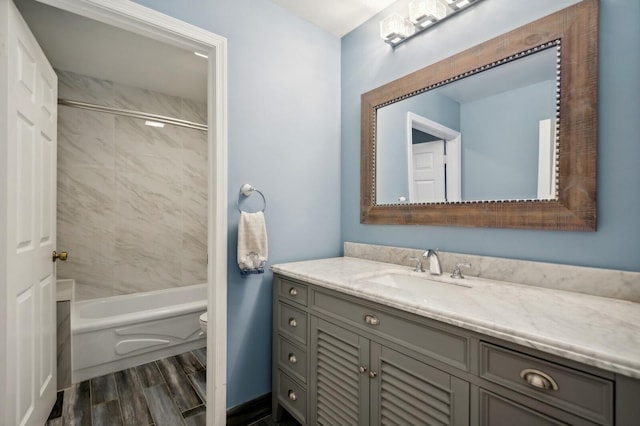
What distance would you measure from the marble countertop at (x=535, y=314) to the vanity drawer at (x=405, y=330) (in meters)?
0.06

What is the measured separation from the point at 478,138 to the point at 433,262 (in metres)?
0.65

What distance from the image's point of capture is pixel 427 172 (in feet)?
5.56

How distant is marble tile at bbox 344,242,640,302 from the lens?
1058 mm

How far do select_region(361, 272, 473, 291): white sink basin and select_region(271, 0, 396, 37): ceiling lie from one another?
5.42ft

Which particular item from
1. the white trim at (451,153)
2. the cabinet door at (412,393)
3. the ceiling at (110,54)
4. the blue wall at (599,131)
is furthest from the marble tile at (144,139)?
the cabinet door at (412,393)

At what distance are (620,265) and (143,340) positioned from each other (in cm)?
292

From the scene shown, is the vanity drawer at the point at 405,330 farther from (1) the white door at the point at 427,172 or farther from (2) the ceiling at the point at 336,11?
(2) the ceiling at the point at 336,11

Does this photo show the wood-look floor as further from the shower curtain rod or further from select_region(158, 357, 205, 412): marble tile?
the shower curtain rod

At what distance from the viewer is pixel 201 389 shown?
202 centimetres

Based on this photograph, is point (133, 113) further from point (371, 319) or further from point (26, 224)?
point (371, 319)

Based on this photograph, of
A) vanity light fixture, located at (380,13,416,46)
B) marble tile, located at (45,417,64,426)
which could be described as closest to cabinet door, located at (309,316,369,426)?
marble tile, located at (45,417,64,426)

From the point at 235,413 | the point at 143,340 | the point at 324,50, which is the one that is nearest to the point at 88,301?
the point at 143,340

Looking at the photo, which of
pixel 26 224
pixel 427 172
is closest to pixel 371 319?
pixel 427 172

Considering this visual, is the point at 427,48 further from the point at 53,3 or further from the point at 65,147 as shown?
the point at 65,147
